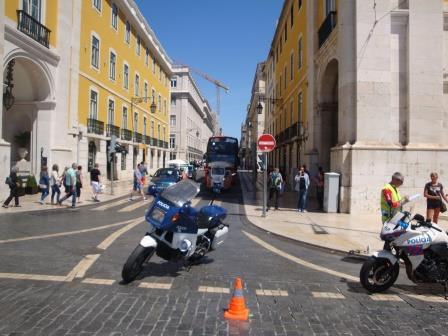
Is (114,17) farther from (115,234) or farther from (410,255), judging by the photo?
(410,255)

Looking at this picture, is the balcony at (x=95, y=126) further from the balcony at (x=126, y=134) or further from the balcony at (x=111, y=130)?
the balcony at (x=126, y=134)

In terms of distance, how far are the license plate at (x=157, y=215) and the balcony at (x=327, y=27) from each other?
43.5ft

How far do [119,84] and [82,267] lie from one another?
27.7m

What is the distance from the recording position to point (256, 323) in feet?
12.6

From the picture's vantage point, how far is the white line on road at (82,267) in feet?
17.2

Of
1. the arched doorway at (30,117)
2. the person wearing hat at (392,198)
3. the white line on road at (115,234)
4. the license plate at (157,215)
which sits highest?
the arched doorway at (30,117)

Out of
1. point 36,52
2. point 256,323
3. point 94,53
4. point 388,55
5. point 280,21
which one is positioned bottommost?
point 256,323

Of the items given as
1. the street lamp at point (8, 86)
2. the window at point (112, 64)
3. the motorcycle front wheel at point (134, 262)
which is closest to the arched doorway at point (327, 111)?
the motorcycle front wheel at point (134, 262)

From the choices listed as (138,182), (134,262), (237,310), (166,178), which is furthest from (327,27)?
(237,310)

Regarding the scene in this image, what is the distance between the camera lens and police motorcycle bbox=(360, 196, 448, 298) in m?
4.71

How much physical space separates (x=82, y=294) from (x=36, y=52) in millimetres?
16478

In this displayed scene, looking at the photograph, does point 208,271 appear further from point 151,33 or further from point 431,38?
point 151,33

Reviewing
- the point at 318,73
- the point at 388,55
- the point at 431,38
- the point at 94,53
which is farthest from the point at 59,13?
the point at 431,38

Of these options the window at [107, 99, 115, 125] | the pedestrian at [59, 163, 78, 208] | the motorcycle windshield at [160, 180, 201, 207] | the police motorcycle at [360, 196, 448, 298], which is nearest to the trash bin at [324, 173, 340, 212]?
the police motorcycle at [360, 196, 448, 298]
